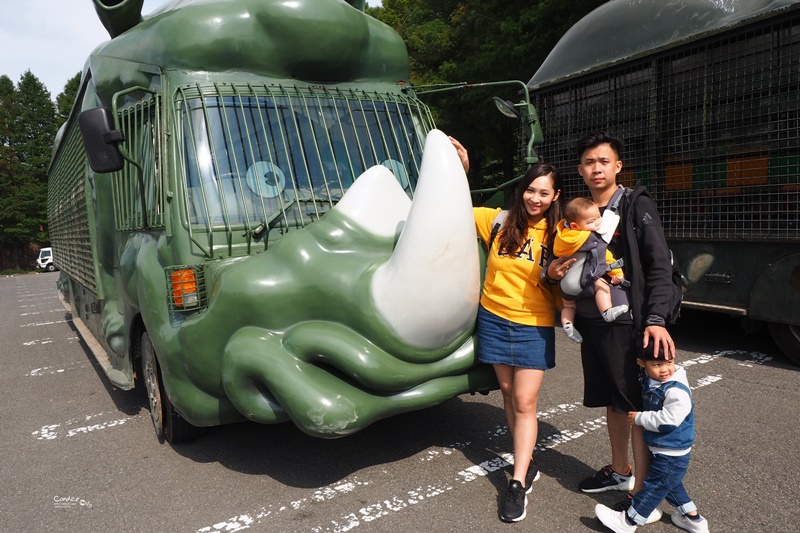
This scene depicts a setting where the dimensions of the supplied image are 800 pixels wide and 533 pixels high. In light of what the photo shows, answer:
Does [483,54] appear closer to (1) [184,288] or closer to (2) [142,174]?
(2) [142,174]

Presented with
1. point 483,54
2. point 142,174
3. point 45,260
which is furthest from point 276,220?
point 45,260

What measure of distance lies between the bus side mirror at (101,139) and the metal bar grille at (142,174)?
252 millimetres

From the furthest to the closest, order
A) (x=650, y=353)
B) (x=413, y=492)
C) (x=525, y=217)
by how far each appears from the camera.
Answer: (x=413, y=492)
(x=525, y=217)
(x=650, y=353)

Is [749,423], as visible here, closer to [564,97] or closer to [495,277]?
[495,277]

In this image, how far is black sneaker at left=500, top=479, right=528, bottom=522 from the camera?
2963 mm

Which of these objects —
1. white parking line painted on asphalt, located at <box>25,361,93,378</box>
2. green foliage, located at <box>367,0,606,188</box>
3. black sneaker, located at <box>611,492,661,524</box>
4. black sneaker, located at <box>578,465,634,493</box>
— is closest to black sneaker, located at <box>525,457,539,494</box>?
black sneaker, located at <box>578,465,634,493</box>

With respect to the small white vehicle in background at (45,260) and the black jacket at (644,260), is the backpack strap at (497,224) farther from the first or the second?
the small white vehicle in background at (45,260)

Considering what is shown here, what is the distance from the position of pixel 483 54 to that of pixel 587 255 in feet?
44.9

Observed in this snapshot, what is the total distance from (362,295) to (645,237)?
134cm

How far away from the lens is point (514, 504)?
2998 millimetres

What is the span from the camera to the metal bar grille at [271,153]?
11.9 ft

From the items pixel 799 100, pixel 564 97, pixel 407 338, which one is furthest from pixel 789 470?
pixel 564 97

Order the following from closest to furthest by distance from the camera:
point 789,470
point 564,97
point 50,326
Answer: point 789,470 → point 564,97 → point 50,326

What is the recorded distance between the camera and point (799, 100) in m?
5.16
